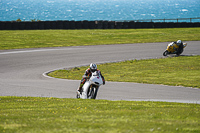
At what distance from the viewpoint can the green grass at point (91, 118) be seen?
711 centimetres

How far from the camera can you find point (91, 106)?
10578 mm

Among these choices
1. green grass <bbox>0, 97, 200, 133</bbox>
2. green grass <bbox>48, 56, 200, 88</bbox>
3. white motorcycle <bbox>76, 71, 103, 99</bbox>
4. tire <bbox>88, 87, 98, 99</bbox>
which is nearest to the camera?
green grass <bbox>0, 97, 200, 133</bbox>

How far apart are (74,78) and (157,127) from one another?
442 inches

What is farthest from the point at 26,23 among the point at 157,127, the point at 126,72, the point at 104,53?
the point at 157,127

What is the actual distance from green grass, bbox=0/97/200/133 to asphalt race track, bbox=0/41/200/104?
2879 millimetres

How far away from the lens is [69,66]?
2242 cm

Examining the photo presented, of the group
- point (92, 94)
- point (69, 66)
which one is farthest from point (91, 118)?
point (69, 66)

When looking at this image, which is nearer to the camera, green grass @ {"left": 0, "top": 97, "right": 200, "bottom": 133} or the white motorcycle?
green grass @ {"left": 0, "top": 97, "right": 200, "bottom": 133}

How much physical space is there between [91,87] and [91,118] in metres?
4.09

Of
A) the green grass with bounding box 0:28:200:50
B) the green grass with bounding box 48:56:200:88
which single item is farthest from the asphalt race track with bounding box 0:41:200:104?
the green grass with bounding box 0:28:200:50

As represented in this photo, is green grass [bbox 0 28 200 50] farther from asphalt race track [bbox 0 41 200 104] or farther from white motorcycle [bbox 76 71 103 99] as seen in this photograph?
white motorcycle [bbox 76 71 103 99]

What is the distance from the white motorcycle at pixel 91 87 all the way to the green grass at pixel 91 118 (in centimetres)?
75

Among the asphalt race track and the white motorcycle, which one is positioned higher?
the white motorcycle

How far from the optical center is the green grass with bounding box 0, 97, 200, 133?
7.11 meters
